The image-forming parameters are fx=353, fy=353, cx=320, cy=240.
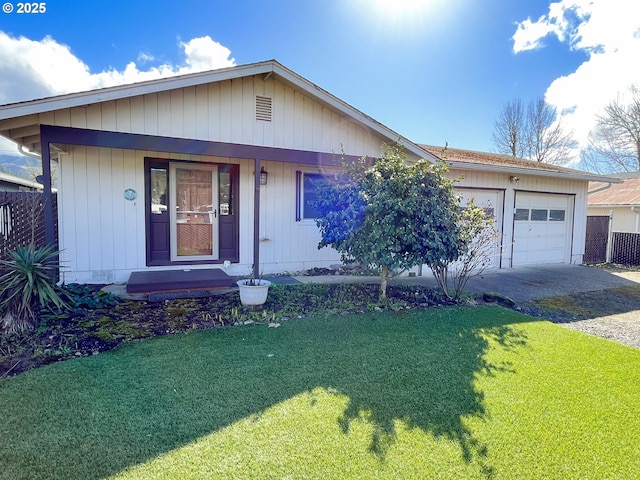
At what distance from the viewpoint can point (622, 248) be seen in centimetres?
1200

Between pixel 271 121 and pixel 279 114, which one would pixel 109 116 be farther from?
pixel 279 114

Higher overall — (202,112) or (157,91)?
(157,91)

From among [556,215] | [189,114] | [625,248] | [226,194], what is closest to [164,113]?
[189,114]

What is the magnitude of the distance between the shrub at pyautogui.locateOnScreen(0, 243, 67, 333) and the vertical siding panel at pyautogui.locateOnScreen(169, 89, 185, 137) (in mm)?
2687

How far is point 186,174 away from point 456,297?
18.9ft

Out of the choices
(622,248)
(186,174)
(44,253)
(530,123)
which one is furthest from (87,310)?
(530,123)

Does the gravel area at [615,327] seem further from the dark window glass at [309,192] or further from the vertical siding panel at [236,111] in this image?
the vertical siding panel at [236,111]

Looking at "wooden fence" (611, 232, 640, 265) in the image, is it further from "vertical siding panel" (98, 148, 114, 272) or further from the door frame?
"vertical siding panel" (98, 148, 114, 272)

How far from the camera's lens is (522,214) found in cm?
1035

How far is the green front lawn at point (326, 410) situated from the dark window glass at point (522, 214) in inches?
261

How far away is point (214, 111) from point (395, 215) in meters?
3.83

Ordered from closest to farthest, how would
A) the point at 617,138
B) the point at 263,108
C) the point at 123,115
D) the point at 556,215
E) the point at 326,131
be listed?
the point at 123,115, the point at 263,108, the point at 326,131, the point at 556,215, the point at 617,138

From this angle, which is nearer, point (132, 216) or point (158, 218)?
point (132, 216)

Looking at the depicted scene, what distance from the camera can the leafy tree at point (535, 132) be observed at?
2362cm
